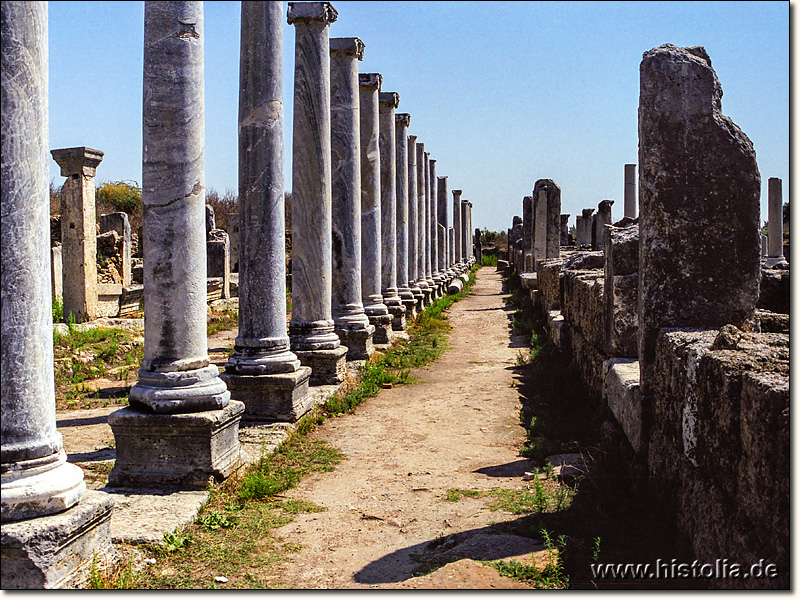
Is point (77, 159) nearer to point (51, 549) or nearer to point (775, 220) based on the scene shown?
point (51, 549)

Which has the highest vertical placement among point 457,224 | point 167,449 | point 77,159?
point 457,224

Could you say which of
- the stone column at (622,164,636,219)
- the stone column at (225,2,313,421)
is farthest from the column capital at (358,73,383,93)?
the stone column at (622,164,636,219)

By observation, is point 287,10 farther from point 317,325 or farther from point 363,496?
point 363,496

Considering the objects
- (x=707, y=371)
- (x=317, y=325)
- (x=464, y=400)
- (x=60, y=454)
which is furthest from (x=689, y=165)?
(x=317, y=325)

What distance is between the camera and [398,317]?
1534 centimetres

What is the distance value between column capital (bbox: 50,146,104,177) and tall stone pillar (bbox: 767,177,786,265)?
71.2 ft

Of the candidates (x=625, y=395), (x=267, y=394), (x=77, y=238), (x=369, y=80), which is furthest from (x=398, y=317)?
(x=625, y=395)

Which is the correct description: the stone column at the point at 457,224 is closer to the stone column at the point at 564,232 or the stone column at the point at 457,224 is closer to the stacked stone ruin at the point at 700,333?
the stone column at the point at 564,232

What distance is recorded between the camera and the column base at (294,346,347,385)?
377 inches

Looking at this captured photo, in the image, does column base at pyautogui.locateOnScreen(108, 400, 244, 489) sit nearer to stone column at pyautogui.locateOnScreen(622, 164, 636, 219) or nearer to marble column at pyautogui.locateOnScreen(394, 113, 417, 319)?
marble column at pyautogui.locateOnScreen(394, 113, 417, 319)

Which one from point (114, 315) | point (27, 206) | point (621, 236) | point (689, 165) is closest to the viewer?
point (27, 206)

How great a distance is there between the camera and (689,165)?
200 inches

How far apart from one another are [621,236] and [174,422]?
4.31m

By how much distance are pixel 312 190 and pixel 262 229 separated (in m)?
2.09
